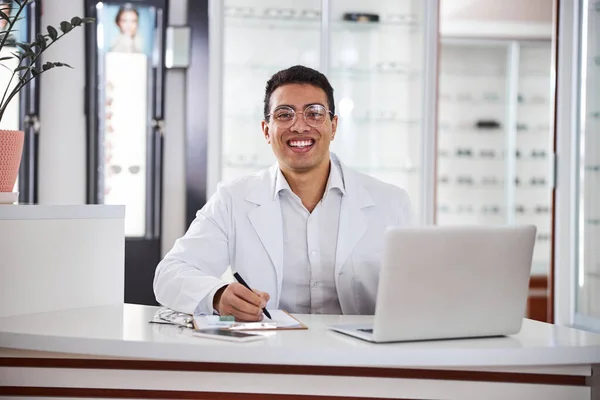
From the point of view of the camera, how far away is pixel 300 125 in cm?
247

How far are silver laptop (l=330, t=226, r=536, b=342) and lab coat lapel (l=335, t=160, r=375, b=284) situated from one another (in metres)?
0.76

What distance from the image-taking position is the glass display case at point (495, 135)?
6.50m

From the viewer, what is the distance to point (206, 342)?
5.31ft

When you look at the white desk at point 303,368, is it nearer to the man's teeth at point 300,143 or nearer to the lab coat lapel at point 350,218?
the lab coat lapel at point 350,218

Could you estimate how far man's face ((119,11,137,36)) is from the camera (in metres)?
4.50

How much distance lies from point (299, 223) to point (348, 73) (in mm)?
2606

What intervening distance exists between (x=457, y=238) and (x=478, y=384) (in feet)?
1.03

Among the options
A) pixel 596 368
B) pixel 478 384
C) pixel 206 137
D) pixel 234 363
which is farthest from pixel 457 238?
pixel 206 137

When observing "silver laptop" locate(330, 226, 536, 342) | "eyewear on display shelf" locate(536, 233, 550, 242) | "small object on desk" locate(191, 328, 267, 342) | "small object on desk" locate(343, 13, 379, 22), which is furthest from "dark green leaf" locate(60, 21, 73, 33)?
"eyewear on display shelf" locate(536, 233, 550, 242)

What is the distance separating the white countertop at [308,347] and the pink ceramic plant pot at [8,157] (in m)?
0.57

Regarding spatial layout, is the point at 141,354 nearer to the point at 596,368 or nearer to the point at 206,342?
the point at 206,342

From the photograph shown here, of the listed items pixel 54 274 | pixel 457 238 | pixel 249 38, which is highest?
pixel 249 38

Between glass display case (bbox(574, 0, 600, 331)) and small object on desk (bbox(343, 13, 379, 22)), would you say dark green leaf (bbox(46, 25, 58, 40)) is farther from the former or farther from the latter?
glass display case (bbox(574, 0, 600, 331))

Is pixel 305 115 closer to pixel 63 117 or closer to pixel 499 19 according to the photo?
pixel 63 117
